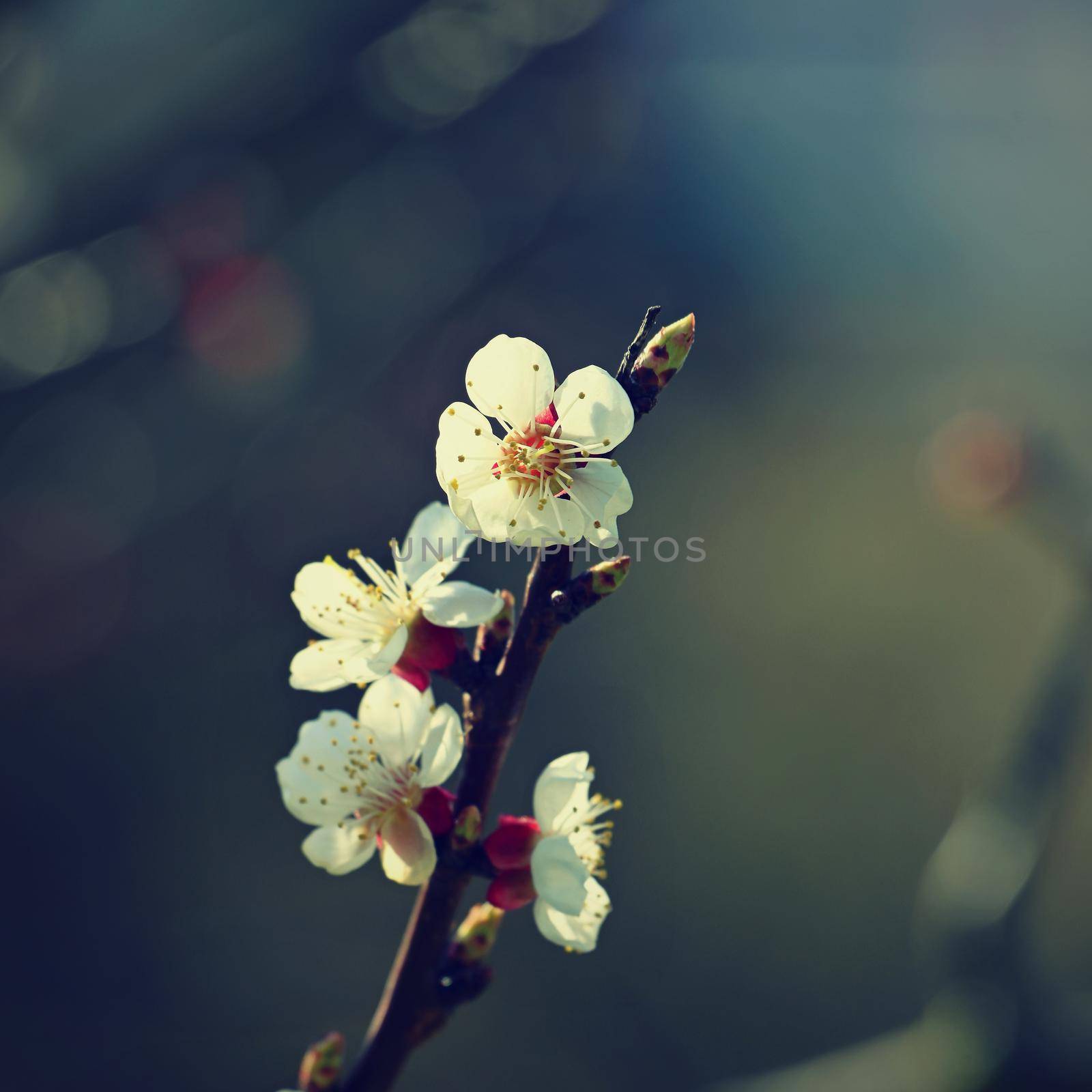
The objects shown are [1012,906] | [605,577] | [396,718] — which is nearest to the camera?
[605,577]

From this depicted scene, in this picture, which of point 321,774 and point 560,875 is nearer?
point 560,875

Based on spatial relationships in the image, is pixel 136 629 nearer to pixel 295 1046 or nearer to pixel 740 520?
pixel 295 1046

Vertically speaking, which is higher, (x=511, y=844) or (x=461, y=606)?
(x=461, y=606)

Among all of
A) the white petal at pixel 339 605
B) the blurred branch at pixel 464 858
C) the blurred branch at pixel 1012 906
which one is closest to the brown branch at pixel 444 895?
the blurred branch at pixel 464 858

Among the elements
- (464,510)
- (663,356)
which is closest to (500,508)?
(464,510)

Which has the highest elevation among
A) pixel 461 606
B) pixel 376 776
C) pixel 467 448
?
pixel 467 448

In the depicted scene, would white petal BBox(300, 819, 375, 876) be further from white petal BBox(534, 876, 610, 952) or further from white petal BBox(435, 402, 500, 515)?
white petal BBox(435, 402, 500, 515)

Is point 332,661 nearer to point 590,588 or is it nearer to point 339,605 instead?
point 339,605

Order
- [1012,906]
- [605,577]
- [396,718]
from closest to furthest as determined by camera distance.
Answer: [605,577]
[396,718]
[1012,906]
